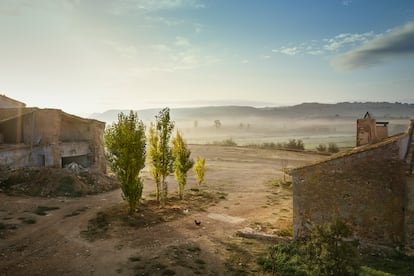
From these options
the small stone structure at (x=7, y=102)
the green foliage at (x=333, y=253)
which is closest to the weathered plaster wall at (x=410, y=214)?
the green foliage at (x=333, y=253)

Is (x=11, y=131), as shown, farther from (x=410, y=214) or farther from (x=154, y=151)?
(x=410, y=214)

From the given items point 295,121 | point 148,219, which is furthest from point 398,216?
point 295,121

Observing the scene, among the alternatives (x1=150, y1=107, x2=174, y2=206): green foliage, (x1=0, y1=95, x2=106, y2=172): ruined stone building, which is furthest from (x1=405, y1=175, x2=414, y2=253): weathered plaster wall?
(x1=0, y1=95, x2=106, y2=172): ruined stone building

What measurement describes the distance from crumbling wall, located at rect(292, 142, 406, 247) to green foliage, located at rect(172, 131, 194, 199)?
11.5m

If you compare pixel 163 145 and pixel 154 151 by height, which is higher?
pixel 163 145

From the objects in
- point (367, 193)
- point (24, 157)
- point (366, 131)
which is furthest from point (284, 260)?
point (24, 157)

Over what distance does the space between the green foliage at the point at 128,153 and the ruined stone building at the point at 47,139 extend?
1241 centimetres

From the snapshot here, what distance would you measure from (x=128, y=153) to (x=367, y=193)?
43.1 ft

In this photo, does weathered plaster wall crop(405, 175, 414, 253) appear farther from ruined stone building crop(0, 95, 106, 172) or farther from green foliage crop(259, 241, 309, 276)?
ruined stone building crop(0, 95, 106, 172)

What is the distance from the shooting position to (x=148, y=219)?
18.2 metres

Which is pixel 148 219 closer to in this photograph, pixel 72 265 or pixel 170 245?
pixel 170 245

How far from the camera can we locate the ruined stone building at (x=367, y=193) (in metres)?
12.5

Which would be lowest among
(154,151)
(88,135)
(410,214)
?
(410,214)

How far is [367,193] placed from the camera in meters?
13.1
